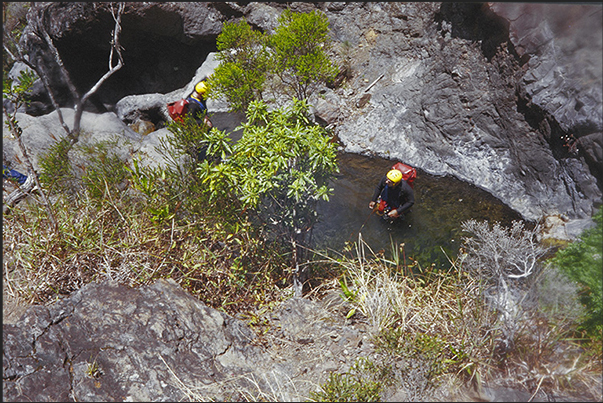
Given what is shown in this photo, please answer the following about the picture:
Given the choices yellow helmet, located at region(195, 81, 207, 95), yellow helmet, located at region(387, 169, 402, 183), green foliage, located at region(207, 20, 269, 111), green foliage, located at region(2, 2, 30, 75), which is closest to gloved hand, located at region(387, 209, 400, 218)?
yellow helmet, located at region(387, 169, 402, 183)

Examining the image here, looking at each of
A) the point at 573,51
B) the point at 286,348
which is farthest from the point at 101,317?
the point at 573,51

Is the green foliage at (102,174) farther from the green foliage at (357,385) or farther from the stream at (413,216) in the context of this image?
the green foliage at (357,385)

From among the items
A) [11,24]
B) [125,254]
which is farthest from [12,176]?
[125,254]

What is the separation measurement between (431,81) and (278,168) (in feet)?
17.0

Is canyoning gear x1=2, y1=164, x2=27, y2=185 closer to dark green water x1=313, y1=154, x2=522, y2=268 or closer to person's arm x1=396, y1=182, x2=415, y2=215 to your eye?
dark green water x1=313, y1=154, x2=522, y2=268

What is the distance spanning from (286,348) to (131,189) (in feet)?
9.38

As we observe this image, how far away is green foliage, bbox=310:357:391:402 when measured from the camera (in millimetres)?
3307

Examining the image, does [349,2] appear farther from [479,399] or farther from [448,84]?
[479,399]

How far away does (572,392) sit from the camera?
3.35m

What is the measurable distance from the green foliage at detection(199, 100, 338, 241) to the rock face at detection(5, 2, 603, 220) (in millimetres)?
3606

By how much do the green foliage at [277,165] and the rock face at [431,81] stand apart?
11.8 ft

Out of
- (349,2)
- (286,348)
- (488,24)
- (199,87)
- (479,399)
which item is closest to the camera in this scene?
(479,399)

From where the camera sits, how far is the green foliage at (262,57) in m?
5.47

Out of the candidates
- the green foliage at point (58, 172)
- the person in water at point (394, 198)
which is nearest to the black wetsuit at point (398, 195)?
the person in water at point (394, 198)
